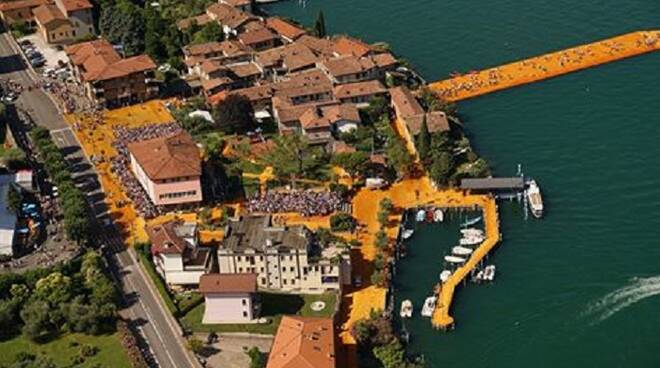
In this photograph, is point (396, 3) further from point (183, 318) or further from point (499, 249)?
point (183, 318)

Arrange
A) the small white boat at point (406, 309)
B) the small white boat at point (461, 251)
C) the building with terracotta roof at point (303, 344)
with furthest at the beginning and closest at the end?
the small white boat at point (461, 251)
the small white boat at point (406, 309)
the building with terracotta roof at point (303, 344)

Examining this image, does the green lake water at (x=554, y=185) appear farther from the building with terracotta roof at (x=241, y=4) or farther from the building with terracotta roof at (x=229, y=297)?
the building with terracotta roof at (x=229, y=297)

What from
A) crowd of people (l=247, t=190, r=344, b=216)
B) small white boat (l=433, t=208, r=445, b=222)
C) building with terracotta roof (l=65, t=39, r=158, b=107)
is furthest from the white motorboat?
building with terracotta roof (l=65, t=39, r=158, b=107)

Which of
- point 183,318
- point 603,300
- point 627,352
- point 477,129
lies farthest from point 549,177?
point 183,318

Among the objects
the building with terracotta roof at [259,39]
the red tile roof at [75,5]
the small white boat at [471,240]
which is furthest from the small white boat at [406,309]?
the red tile roof at [75,5]

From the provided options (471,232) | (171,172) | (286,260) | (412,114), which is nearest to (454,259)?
(471,232)
